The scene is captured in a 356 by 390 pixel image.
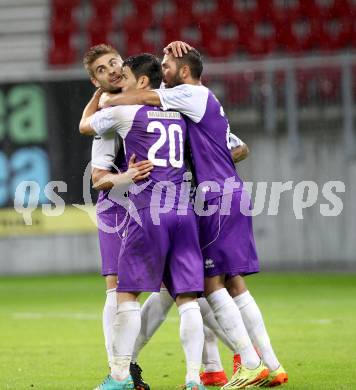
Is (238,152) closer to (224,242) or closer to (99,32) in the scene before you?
(224,242)

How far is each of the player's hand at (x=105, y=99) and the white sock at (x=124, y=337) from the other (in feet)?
3.92

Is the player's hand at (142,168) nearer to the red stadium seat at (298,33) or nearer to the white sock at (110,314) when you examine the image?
the white sock at (110,314)

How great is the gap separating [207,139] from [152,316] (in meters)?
1.18

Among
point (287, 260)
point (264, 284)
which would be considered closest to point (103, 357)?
point (264, 284)

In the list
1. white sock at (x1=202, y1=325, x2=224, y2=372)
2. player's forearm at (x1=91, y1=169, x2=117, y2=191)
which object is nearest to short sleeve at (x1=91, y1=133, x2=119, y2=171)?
player's forearm at (x1=91, y1=169, x2=117, y2=191)

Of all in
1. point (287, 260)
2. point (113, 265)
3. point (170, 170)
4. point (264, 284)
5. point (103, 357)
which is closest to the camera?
point (170, 170)

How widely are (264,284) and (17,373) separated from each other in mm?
8312

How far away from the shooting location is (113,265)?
286 inches

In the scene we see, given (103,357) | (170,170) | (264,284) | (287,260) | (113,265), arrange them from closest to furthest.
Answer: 1. (170,170)
2. (113,265)
3. (103,357)
4. (264,284)
5. (287,260)

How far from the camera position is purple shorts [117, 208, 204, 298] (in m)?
6.62

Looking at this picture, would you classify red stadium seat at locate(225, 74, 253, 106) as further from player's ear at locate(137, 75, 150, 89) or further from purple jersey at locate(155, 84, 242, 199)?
player's ear at locate(137, 75, 150, 89)

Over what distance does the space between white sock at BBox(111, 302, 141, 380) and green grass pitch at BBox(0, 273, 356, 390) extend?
1.97 feet

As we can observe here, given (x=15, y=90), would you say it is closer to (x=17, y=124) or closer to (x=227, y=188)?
(x=17, y=124)

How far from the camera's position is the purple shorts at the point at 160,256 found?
6.62m
